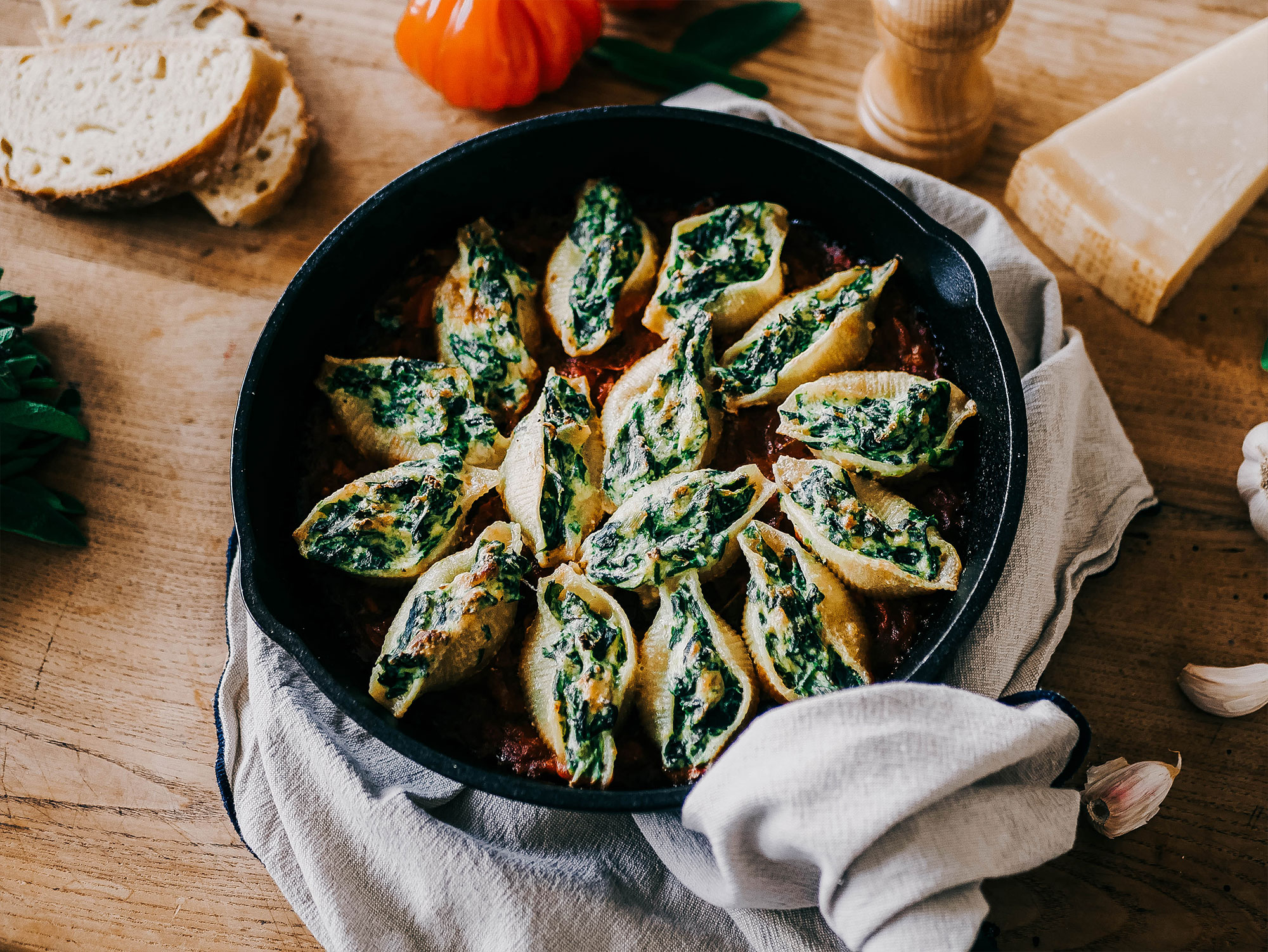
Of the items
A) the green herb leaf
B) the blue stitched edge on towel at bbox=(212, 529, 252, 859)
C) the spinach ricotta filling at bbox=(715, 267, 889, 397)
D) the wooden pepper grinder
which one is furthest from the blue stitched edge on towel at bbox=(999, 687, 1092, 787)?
the green herb leaf

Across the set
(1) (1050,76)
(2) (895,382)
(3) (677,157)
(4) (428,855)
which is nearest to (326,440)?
(4) (428,855)

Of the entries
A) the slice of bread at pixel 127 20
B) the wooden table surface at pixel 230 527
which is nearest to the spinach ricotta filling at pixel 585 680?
the wooden table surface at pixel 230 527

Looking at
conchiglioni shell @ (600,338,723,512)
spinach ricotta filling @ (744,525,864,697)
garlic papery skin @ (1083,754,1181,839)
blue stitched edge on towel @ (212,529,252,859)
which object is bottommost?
blue stitched edge on towel @ (212,529,252,859)

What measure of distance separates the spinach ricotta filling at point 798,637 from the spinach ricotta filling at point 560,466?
0.43m

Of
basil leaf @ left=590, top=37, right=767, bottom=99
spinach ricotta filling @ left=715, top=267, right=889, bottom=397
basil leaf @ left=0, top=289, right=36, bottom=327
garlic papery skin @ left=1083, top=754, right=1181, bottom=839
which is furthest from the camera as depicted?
basil leaf @ left=590, top=37, right=767, bottom=99

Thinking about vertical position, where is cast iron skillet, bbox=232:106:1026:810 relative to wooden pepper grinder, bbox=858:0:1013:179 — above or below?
below

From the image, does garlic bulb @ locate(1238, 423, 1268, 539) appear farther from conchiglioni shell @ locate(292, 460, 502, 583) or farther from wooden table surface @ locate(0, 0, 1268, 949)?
conchiglioni shell @ locate(292, 460, 502, 583)

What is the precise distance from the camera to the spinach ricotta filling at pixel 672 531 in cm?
204

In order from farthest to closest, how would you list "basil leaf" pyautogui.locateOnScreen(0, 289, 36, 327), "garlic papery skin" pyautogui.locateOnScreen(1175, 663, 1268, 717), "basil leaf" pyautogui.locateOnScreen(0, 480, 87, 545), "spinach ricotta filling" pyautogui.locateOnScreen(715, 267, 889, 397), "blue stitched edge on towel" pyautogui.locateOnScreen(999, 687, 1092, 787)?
"basil leaf" pyautogui.locateOnScreen(0, 289, 36, 327)
"basil leaf" pyautogui.locateOnScreen(0, 480, 87, 545)
"spinach ricotta filling" pyautogui.locateOnScreen(715, 267, 889, 397)
"garlic papery skin" pyautogui.locateOnScreen(1175, 663, 1268, 717)
"blue stitched edge on towel" pyautogui.locateOnScreen(999, 687, 1092, 787)

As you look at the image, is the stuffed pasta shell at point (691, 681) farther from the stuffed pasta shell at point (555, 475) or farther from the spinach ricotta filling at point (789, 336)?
the spinach ricotta filling at point (789, 336)

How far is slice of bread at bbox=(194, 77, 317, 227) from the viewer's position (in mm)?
2719

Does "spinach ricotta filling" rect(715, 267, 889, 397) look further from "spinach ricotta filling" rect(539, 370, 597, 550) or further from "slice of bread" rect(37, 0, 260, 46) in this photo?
"slice of bread" rect(37, 0, 260, 46)

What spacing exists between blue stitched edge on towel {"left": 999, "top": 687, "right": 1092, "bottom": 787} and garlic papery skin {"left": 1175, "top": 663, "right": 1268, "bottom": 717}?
0.52 meters

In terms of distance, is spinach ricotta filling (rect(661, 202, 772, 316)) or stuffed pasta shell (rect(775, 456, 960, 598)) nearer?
stuffed pasta shell (rect(775, 456, 960, 598))
